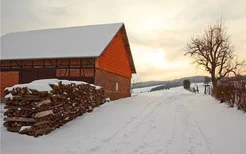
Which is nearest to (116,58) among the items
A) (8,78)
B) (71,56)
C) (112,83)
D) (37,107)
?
(112,83)

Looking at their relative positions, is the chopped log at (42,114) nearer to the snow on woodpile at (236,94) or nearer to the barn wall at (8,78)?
the snow on woodpile at (236,94)

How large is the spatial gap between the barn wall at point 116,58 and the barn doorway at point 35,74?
14.0 feet

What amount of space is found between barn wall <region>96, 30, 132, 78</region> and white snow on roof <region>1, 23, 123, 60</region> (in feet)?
3.14

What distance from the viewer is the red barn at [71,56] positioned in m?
22.2

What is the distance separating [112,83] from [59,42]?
6.39m

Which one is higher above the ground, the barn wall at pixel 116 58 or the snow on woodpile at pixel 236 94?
the barn wall at pixel 116 58

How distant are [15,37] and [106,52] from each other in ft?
42.3

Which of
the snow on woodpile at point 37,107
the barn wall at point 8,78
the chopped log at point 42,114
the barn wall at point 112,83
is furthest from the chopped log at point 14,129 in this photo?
the barn wall at point 8,78

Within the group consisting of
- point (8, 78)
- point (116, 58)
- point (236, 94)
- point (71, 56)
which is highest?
point (116, 58)

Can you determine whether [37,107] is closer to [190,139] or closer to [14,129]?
[14,129]

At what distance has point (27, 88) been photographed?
9.47 metres

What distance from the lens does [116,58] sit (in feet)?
87.5

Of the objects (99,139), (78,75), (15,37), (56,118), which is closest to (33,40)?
(15,37)

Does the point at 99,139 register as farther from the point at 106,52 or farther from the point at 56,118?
the point at 106,52
